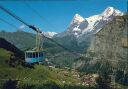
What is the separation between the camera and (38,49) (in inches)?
3167

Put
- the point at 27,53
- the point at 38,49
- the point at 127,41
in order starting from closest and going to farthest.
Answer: the point at 127,41, the point at 38,49, the point at 27,53

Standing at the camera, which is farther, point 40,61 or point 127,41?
point 40,61

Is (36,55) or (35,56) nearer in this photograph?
(36,55)

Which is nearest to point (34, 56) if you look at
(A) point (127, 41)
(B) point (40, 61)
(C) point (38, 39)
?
(B) point (40, 61)

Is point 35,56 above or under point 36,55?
under

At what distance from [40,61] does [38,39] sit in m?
28.8

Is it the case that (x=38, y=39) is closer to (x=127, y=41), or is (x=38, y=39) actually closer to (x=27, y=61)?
(x=27, y=61)

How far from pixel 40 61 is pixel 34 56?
8.68ft

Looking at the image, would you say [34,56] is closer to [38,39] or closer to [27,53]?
[27,53]

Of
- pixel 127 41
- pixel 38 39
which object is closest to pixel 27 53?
pixel 38 39

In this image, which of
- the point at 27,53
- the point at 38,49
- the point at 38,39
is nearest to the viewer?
the point at 38,39

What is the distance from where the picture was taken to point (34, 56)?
8244 cm

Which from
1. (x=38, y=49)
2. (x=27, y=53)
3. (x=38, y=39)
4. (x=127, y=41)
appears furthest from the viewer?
(x=27, y=53)

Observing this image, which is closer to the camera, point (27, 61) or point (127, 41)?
point (127, 41)
